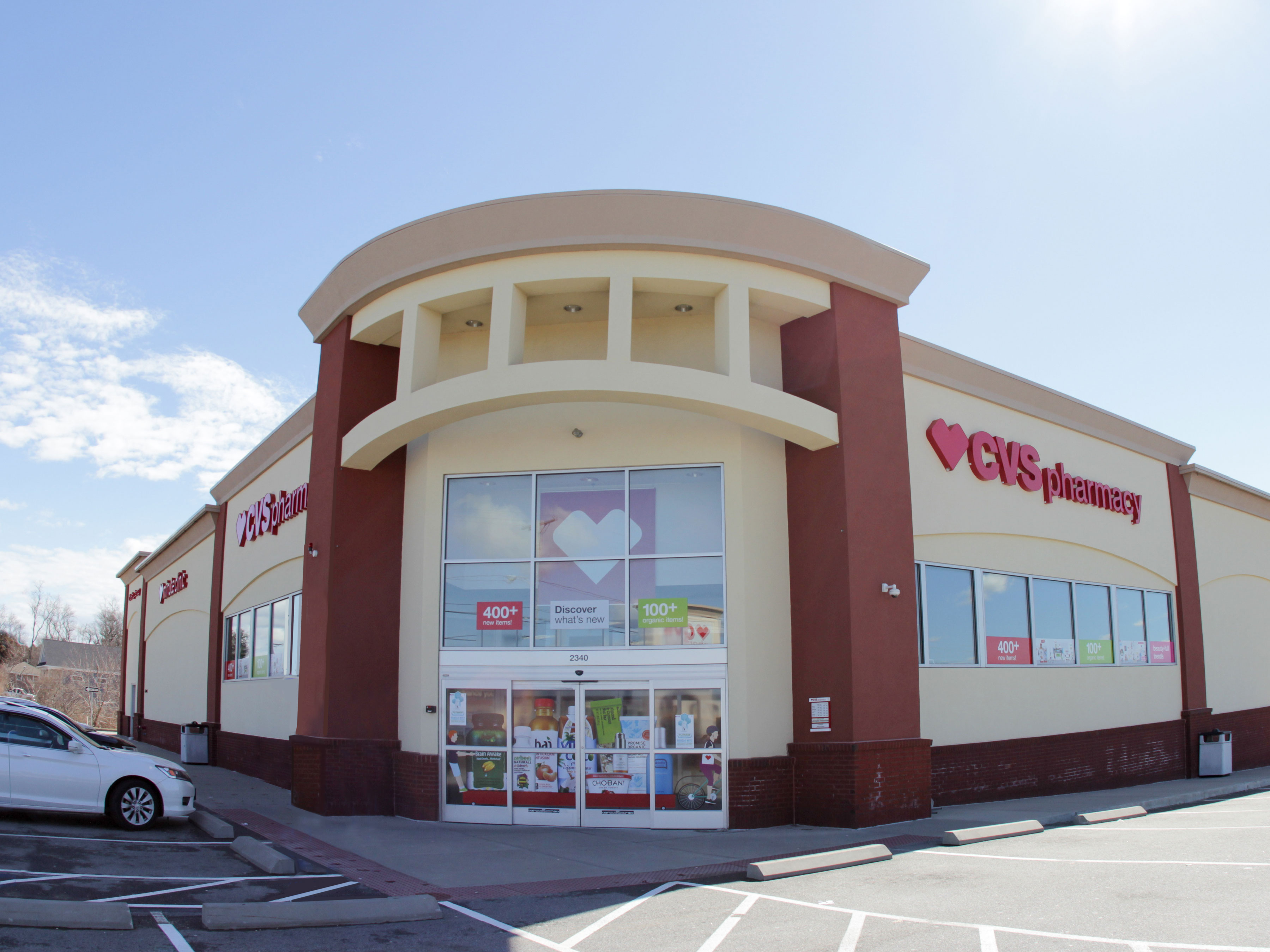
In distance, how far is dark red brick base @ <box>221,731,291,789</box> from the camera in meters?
18.6

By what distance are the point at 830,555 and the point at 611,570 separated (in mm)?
3066

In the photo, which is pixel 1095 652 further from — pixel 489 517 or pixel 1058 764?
pixel 489 517

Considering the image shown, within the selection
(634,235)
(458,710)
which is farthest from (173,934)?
(634,235)

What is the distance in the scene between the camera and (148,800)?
40.2 feet

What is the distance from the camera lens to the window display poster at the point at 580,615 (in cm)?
1403

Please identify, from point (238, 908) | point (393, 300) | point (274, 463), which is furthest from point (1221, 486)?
point (238, 908)

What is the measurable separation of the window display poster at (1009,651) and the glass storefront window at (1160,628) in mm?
4860

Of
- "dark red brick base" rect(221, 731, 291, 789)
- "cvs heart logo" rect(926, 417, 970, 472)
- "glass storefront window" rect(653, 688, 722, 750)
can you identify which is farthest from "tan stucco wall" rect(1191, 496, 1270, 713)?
"dark red brick base" rect(221, 731, 291, 789)

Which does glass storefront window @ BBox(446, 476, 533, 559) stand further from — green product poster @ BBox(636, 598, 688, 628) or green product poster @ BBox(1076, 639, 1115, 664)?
green product poster @ BBox(1076, 639, 1115, 664)

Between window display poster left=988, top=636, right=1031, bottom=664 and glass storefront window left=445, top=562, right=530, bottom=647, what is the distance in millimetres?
7804

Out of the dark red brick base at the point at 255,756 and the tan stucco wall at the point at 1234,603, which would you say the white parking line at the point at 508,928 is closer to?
the dark red brick base at the point at 255,756

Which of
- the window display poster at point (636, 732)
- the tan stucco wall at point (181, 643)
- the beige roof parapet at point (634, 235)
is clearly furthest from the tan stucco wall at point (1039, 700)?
the tan stucco wall at point (181, 643)

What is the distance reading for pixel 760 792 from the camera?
43.4ft

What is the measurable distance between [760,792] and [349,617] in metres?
6.46
